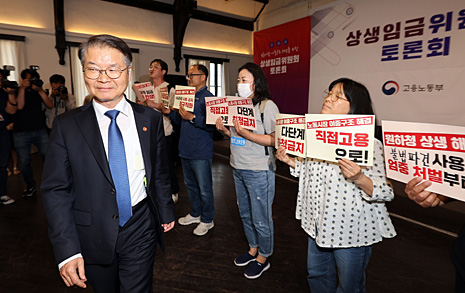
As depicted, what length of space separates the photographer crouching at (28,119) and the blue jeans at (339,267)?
3.77 metres

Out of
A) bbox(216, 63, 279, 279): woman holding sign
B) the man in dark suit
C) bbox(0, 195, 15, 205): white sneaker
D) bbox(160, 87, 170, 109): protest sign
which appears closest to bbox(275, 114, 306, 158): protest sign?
bbox(216, 63, 279, 279): woman holding sign

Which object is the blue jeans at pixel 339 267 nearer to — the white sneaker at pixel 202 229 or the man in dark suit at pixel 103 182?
the man in dark suit at pixel 103 182

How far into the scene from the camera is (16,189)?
4145 millimetres

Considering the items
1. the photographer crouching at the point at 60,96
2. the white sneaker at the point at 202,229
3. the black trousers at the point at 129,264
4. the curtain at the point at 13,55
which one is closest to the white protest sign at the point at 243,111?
the black trousers at the point at 129,264

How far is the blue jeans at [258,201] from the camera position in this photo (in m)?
2.01

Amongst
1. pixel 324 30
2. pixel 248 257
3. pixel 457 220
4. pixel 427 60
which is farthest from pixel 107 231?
pixel 324 30

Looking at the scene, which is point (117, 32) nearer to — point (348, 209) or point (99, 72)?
point (99, 72)

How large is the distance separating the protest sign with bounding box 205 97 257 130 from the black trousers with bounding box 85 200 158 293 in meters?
0.95

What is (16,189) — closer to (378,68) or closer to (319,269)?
(319,269)

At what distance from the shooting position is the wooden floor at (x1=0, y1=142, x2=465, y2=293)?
210 cm

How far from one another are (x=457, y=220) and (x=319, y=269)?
281 cm

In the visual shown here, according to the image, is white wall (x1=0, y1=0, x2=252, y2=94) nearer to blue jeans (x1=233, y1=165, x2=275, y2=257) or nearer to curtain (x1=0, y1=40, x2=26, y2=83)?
curtain (x1=0, y1=40, x2=26, y2=83)

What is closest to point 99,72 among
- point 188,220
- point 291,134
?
point 291,134

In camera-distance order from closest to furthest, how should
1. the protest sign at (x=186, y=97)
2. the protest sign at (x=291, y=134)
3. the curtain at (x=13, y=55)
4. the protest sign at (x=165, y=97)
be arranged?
the protest sign at (x=291, y=134) < the protest sign at (x=186, y=97) < the protest sign at (x=165, y=97) < the curtain at (x=13, y=55)
